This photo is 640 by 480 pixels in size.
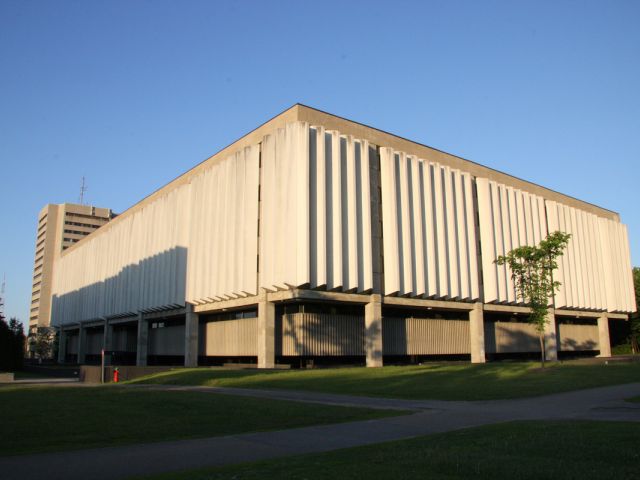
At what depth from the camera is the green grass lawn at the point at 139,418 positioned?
12.8 m

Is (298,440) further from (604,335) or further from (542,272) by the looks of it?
(604,335)

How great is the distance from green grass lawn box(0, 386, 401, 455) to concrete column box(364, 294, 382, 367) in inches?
1001

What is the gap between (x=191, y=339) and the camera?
55438 millimetres

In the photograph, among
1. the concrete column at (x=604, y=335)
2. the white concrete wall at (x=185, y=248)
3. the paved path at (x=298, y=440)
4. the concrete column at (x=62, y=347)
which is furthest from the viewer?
the concrete column at (x=62, y=347)

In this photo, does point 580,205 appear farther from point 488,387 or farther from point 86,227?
point 86,227

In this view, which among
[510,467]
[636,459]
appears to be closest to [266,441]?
[510,467]

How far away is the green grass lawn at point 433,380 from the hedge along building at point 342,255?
9.67 meters

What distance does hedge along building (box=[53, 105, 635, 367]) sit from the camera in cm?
4338

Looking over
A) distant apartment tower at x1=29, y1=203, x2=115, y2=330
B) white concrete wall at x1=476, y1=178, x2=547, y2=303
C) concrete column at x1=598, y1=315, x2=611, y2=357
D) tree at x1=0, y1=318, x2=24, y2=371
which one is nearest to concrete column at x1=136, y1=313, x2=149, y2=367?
tree at x1=0, y1=318, x2=24, y2=371

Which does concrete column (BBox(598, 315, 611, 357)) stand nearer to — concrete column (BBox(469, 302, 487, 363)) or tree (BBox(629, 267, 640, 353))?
tree (BBox(629, 267, 640, 353))

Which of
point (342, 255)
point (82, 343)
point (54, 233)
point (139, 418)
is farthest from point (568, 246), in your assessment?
point (54, 233)

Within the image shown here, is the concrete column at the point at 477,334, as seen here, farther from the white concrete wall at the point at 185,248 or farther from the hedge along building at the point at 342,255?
the white concrete wall at the point at 185,248

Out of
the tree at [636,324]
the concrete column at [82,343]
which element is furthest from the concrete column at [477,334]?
the concrete column at [82,343]

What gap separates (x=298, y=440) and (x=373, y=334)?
3372 cm
